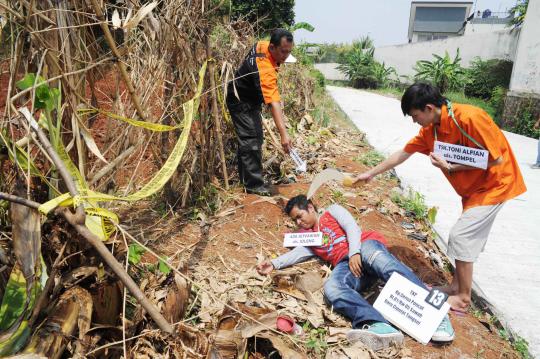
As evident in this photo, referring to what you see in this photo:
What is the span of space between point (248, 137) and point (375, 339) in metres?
2.55

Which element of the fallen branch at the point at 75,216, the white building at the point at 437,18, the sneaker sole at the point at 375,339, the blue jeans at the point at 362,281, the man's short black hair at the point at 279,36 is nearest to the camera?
the fallen branch at the point at 75,216

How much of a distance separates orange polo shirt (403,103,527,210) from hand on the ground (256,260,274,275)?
1514 mm

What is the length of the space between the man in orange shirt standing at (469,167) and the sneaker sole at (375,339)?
0.68m

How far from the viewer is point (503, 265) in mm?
3688

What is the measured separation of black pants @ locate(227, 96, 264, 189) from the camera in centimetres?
429

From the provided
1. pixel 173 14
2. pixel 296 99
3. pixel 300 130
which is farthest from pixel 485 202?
pixel 296 99

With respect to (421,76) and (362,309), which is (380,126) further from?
(421,76)

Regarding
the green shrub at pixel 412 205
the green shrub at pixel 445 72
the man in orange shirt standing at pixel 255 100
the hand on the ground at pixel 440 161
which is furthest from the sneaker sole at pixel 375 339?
the green shrub at pixel 445 72

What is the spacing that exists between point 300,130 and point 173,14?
14.4 ft

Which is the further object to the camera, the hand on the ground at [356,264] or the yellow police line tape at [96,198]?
the hand on the ground at [356,264]

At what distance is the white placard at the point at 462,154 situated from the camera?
2619mm

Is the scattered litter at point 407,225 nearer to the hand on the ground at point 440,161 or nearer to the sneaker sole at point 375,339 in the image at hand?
the hand on the ground at point 440,161

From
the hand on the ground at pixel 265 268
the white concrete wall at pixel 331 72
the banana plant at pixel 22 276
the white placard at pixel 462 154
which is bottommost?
the white concrete wall at pixel 331 72

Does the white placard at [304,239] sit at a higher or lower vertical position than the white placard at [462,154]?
lower
